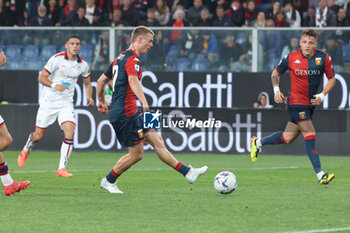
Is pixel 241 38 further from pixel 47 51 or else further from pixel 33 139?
pixel 33 139

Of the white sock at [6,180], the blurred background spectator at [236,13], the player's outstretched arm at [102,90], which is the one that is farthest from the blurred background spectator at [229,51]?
the white sock at [6,180]

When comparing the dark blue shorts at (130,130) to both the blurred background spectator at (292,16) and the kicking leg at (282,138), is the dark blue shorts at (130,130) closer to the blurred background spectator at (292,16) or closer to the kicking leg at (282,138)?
the kicking leg at (282,138)

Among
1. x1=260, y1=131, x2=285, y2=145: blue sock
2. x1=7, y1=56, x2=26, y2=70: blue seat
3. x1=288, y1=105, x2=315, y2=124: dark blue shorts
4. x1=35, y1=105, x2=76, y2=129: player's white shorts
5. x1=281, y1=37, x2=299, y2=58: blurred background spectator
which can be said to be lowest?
x1=260, y1=131, x2=285, y2=145: blue sock

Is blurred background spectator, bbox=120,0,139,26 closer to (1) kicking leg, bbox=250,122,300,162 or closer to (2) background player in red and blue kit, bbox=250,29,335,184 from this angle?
(1) kicking leg, bbox=250,122,300,162

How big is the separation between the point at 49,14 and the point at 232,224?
15.1 m

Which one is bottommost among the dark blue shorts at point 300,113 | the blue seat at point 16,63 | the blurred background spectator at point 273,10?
the dark blue shorts at point 300,113

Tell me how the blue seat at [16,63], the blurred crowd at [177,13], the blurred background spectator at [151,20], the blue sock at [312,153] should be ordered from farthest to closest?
the blurred background spectator at [151,20], the blurred crowd at [177,13], the blue seat at [16,63], the blue sock at [312,153]

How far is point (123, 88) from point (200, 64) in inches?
341

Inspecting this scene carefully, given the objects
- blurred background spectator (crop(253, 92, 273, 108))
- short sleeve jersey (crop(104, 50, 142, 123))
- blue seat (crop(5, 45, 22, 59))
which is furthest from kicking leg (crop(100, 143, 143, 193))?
blue seat (crop(5, 45, 22, 59))

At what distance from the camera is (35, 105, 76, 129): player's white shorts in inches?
535

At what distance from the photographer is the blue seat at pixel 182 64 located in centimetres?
1883

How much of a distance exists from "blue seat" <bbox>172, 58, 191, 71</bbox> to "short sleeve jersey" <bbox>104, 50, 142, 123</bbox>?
336 inches

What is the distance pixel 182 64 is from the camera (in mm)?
18859

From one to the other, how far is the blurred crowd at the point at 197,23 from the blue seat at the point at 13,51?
0.40 ft
